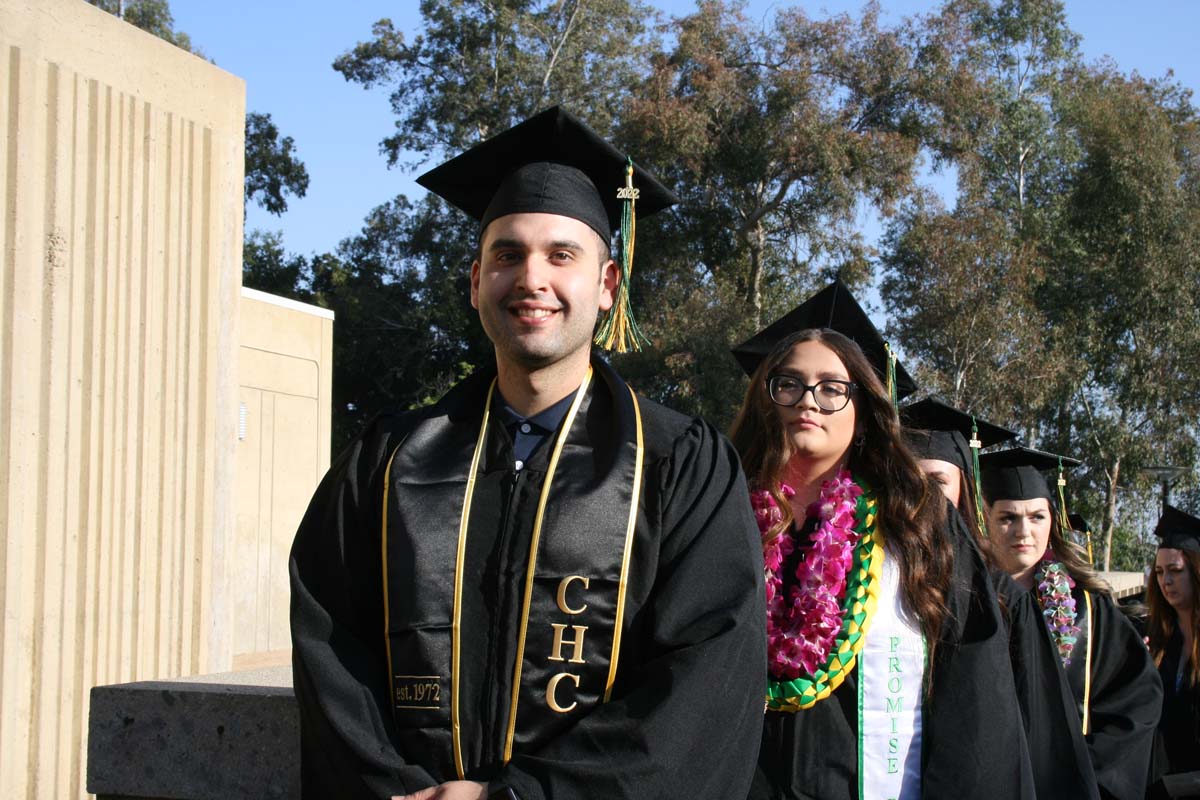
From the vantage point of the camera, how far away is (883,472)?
3.46 meters

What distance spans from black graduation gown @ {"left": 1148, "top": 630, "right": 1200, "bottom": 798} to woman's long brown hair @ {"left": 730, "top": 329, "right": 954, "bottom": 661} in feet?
11.2

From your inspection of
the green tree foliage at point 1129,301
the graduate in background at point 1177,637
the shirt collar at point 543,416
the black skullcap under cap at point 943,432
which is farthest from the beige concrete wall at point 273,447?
the green tree foliage at point 1129,301

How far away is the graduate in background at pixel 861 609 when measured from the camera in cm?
307

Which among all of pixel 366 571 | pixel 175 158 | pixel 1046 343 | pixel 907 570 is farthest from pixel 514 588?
pixel 1046 343

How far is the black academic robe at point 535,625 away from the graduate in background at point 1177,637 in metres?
4.24

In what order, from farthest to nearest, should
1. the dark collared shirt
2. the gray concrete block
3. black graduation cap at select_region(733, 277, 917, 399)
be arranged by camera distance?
black graduation cap at select_region(733, 277, 917, 399)
the gray concrete block
the dark collared shirt

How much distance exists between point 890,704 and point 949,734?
0.51 ft

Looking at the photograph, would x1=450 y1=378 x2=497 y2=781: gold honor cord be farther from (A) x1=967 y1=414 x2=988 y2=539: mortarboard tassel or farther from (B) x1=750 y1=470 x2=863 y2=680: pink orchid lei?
(A) x1=967 y1=414 x2=988 y2=539: mortarboard tassel

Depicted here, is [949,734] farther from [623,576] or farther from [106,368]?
[106,368]

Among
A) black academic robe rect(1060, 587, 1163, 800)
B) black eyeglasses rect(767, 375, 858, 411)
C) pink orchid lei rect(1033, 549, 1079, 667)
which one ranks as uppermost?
black eyeglasses rect(767, 375, 858, 411)

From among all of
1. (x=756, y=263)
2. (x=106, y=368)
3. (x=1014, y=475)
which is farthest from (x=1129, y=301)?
(x=106, y=368)

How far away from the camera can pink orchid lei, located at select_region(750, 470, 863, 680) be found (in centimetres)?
317

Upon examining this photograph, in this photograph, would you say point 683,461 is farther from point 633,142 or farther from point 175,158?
→ point 633,142

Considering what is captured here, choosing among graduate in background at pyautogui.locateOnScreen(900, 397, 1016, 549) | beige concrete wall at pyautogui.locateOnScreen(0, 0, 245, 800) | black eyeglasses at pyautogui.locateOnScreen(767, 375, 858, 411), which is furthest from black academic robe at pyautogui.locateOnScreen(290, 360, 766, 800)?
beige concrete wall at pyautogui.locateOnScreen(0, 0, 245, 800)
